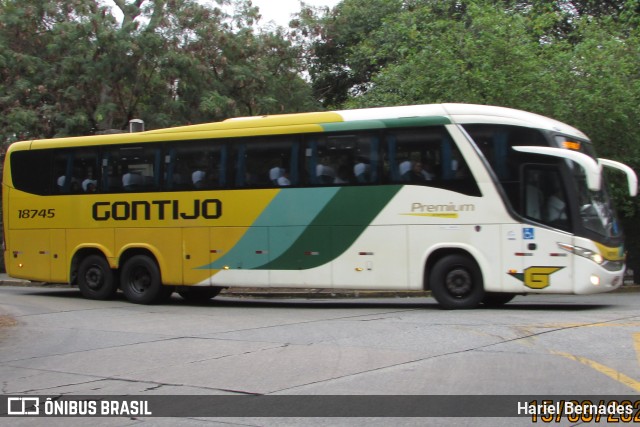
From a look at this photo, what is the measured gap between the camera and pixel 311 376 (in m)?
8.18

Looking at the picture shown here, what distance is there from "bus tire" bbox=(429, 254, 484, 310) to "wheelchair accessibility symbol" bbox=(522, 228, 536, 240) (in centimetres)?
101

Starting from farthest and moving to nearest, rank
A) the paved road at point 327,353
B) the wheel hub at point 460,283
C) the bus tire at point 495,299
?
the bus tire at point 495,299, the wheel hub at point 460,283, the paved road at point 327,353

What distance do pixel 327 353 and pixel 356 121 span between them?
6259 mm

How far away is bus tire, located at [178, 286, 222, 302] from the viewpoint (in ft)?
58.9

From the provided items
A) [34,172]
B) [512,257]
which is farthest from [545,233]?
[34,172]

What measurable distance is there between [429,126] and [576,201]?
2.84 m

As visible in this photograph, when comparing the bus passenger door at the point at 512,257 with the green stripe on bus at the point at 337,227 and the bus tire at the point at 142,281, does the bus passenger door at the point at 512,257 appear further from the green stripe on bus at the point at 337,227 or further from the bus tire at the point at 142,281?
the bus tire at the point at 142,281

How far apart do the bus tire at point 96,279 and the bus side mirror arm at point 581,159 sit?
9.21 meters

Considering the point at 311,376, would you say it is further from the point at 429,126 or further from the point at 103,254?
the point at 103,254

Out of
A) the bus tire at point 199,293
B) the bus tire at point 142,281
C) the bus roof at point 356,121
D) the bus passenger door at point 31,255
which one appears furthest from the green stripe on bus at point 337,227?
the bus passenger door at point 31,255

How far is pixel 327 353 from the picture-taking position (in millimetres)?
9547

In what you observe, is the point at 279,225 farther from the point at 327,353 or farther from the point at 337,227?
the point at 327,353

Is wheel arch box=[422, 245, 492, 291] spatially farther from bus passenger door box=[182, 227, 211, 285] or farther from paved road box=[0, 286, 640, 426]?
bus passenger door box=[182, 227, 211, 285]

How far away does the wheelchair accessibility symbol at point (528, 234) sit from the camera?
1351cm
